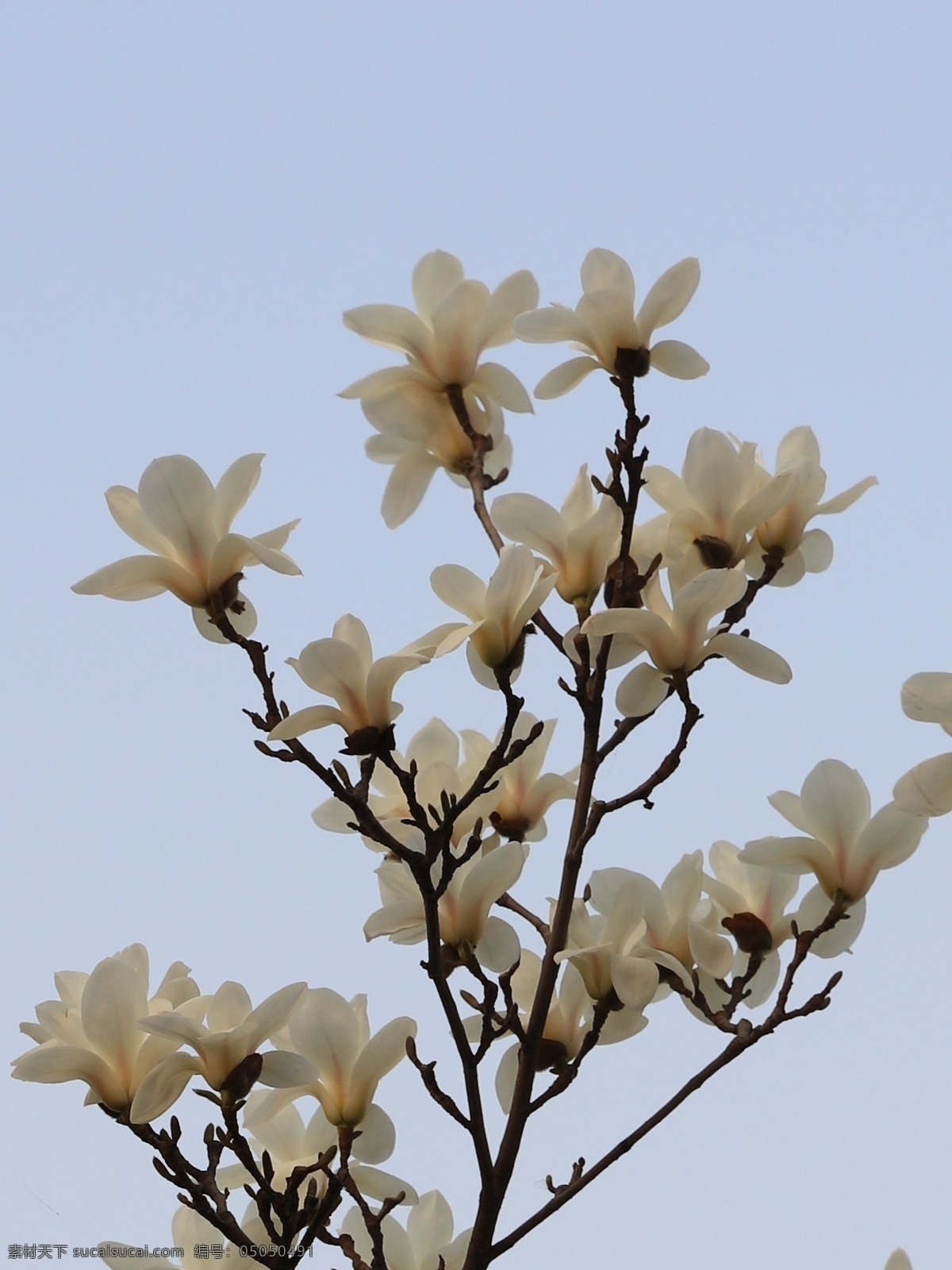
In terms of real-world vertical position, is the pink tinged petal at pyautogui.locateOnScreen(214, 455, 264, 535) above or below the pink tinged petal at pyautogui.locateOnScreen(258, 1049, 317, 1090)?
above

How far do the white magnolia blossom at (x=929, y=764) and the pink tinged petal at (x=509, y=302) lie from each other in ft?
1.98

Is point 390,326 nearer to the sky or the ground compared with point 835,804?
nearer to the sky

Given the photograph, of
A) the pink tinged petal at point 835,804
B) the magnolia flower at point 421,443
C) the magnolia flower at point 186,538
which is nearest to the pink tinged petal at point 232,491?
the magnolia flower at point 186,538

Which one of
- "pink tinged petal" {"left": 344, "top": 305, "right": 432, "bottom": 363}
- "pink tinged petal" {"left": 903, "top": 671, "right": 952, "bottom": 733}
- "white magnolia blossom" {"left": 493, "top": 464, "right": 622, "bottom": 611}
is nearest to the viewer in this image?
"pink tinged petal" {"left": 903, "top": 671, "right": 952, "bottom": 733}

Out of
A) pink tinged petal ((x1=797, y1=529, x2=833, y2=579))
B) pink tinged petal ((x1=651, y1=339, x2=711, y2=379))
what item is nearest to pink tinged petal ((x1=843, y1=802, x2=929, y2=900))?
pink tinged petal ((x1=797, y1=529, x2=833, y2=579))

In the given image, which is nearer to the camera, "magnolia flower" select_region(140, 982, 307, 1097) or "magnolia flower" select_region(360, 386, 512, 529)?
"magnolia flower" select_region(140, 982, 307, 1097)

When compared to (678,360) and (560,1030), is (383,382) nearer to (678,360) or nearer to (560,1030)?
(678,360)

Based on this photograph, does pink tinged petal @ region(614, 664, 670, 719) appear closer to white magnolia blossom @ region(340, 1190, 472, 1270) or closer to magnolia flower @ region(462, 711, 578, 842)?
magnolia flower @ region(462, 711, 578, 842)

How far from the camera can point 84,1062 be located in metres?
1.23

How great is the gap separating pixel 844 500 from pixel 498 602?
1.35 feet

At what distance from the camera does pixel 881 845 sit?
1.27 m

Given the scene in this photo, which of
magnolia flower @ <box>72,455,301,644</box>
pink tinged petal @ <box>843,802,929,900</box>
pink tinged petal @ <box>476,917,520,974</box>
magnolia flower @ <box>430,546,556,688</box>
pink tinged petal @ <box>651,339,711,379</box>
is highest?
pink tinged petal @ <box>651,339,711,379</box>

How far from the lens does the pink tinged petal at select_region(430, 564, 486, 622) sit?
1.31 m

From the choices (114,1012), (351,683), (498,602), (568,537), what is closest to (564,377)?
(568,537)
